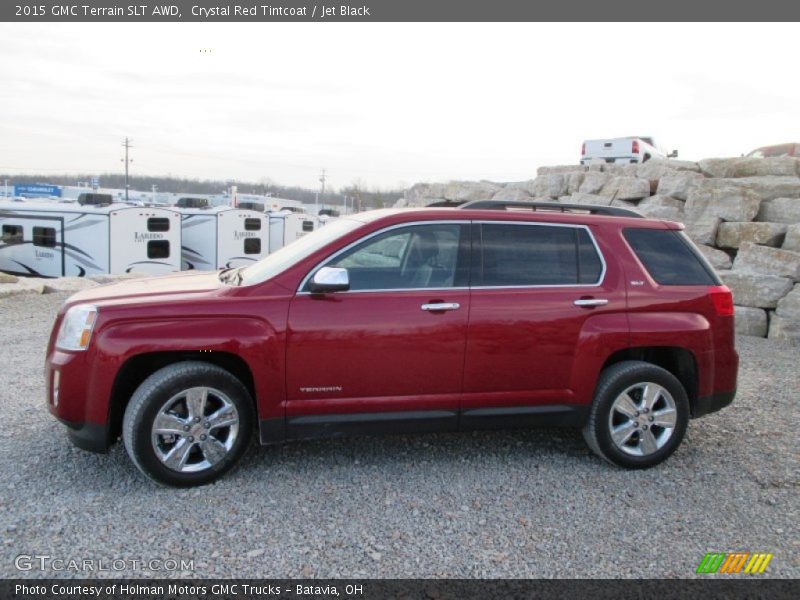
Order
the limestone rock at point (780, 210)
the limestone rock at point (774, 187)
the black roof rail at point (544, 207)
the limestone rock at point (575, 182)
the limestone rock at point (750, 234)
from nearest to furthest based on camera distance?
Answer: the black roof rail at point (544, 207)
the limestone rock at point (750, 234)
the limestone rock at point (780, 210)
the limestone rock at point (774, 187)
the limestone rock at point (575, 182)

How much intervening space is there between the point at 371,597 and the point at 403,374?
1482 millimetres

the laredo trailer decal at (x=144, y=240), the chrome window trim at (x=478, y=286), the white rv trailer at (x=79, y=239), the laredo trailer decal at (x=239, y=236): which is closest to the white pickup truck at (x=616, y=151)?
the laredo trailer decal at (x=239, y=236)

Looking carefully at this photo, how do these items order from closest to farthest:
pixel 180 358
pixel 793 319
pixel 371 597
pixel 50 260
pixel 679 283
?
pixel 371 597, pixel 180 358, pixel 679 283, pixel 793 319, pixel 50 260

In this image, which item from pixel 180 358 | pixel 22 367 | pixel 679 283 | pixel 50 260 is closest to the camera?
pixel 180 358

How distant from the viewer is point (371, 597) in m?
3.02

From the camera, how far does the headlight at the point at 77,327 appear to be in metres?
3.87

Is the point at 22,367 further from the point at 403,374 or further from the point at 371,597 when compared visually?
the point at 371,597

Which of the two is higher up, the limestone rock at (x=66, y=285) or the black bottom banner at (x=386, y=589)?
the black bottom banner at (x=386, y=589)

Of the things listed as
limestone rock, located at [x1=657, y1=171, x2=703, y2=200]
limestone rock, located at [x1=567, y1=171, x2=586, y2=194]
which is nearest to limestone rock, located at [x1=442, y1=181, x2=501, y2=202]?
limestone rock, located at [x1=567, y1=171, x2=586, y2=194]

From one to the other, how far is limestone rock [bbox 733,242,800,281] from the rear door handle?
6.58m

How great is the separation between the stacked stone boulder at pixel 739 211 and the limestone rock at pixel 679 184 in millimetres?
18

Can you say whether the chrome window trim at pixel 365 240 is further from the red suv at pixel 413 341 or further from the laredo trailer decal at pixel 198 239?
the laredo trailer decal at pixel 198 239

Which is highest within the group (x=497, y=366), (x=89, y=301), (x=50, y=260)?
(x=89, y=301)

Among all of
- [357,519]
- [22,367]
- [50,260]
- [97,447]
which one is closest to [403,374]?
[357,519]
